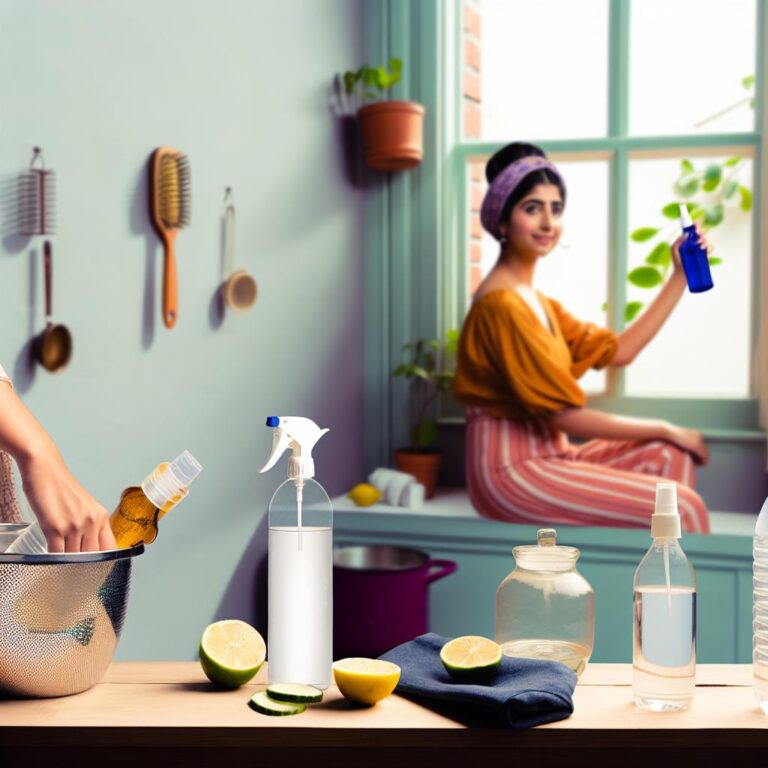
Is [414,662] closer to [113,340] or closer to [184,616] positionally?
[113,340]

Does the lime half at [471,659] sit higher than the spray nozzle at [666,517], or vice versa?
the spray nozzle at [666,517]

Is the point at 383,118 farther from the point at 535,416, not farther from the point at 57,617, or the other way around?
the point at 57,617

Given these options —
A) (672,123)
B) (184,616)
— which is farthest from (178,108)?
(672,123)

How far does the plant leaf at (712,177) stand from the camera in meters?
2.94

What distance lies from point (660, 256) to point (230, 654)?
232cm

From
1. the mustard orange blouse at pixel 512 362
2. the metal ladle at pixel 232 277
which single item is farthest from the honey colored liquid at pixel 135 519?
the mustard orange blouse at pixel 512 362

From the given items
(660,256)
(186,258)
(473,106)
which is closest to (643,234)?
(660,256)

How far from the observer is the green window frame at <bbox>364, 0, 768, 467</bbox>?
297 cm

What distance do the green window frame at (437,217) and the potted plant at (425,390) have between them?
0.05 metres

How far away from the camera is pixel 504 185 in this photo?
259 centimetres

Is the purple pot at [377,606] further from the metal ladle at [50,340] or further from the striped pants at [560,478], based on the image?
the metal ladle at [50,340]

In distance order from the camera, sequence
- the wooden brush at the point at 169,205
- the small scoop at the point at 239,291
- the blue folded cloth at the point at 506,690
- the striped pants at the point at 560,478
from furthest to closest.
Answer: the striped pants at the point at 560,478
the small scoop at the point at 239,291
the wooden brush at the point at 169,205
the blue folded cloth at the point at 506,690

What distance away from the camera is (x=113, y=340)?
69.7 inches

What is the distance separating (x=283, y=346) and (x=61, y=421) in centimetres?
90
